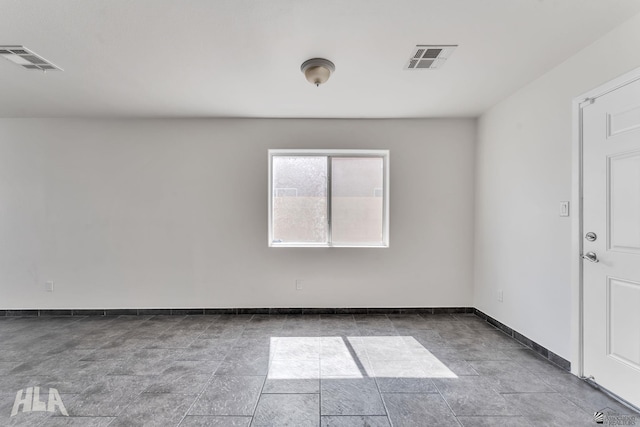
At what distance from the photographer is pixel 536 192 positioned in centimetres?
260

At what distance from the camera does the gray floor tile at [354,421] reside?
1.68m

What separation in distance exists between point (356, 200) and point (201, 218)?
1.97 meters

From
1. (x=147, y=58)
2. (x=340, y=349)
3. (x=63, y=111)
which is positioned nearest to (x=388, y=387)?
(x=340, y=349)

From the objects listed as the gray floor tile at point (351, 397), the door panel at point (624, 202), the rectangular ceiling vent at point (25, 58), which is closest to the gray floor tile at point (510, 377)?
the gray floor tile at point (351, 397)

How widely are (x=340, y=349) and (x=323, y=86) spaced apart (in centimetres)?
244

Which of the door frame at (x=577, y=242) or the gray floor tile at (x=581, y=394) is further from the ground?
the door frame at (x=577, y=242)

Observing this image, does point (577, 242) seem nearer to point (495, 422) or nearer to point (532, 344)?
point (532, 344)

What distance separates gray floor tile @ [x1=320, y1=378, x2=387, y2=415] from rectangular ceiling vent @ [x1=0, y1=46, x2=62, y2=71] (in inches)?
128

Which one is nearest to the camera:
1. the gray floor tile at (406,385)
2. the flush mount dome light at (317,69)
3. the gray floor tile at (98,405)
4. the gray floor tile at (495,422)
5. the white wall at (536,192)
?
the gray floor tile at (495,422)

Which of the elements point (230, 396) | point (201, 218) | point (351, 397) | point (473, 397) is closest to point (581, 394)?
point (473, 397)

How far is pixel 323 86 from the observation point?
2719 millimetres

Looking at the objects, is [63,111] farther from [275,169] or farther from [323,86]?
[323,86]

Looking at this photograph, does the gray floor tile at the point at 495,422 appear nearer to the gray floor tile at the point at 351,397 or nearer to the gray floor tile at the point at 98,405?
the gray floor tile at the point at 351,397

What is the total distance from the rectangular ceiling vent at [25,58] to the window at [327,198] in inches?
85.3
